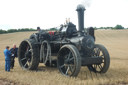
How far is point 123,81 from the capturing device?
234 inches

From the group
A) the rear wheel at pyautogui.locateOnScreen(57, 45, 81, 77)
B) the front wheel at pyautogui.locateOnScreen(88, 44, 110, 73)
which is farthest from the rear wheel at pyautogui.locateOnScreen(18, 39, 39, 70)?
the front wheel at pyautogui.locateOnScreen(88, 44, 110, 73)

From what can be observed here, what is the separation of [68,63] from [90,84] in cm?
155

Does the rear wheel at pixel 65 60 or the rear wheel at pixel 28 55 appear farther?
the rear wheel at pixel 28 55

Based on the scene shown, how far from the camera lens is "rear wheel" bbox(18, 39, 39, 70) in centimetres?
797

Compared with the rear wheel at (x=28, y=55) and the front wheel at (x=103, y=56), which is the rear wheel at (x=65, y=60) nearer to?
the front wheel at (x=103, y=56)

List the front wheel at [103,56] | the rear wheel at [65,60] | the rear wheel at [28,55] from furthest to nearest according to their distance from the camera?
the rear wheel at [28,55], the front wheel at [103,56], the rear wheel at [65,60]

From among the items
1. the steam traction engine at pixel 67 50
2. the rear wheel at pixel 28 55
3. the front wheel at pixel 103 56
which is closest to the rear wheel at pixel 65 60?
the steam traction engine at pixel 67 50

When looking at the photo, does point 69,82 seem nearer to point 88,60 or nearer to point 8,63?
point 88,60

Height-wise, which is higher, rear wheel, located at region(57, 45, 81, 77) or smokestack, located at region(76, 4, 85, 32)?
smokestack, located at region(76, 4, 85, 32)

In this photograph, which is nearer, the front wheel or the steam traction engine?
the steam traction engine

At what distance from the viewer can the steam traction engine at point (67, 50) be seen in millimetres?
6672

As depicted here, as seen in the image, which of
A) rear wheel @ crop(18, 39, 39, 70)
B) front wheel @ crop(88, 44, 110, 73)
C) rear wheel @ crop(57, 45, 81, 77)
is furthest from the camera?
rear wheel @ crop(18, 39, 39, 70)

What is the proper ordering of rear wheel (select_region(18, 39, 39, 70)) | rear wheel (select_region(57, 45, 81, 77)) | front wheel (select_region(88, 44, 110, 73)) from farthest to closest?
rear wheel (select_region(18, 39, 39, 70)) → front wheel (select_region(88, 44, 110, 73)) → rear wheel (select_region(57, 45, 81, 77))

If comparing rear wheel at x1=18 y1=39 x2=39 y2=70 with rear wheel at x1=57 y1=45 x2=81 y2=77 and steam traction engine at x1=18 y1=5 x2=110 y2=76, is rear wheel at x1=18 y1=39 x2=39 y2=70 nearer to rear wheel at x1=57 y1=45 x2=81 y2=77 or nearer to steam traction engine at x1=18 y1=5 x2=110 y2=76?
steam traction engine at x1=18 y1=5 x2=110 y2=76
